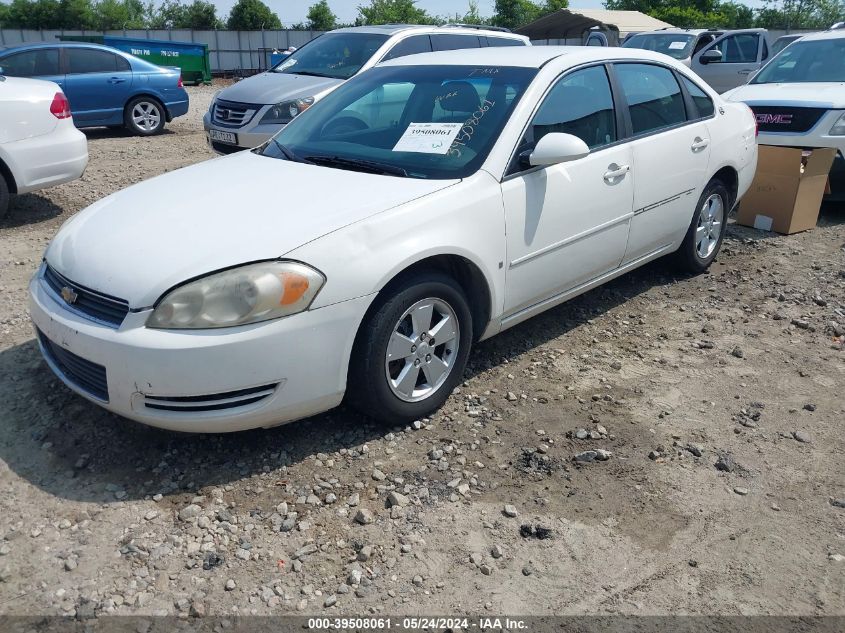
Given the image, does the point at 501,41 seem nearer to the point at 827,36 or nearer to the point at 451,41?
the point at 451,41

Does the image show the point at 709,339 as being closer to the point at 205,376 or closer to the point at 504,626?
the point at 504,626

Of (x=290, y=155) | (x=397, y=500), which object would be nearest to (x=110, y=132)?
(x=290, y=155)

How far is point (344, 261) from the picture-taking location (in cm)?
310

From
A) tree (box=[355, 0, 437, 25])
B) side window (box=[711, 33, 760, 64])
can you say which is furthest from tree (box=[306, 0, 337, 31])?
side window (box=[711, 33, 760, 64])

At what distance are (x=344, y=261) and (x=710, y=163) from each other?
10.6 ft

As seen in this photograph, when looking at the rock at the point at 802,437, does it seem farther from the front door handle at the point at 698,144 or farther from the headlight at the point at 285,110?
the headlight at the point at 285,110

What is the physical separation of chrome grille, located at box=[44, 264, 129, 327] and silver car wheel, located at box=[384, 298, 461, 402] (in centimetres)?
111

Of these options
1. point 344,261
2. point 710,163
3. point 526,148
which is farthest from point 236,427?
point 710,163

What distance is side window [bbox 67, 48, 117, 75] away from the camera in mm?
11406

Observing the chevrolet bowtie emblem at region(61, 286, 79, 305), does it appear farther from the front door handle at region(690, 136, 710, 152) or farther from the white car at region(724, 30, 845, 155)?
the white car at region(724, 30, 845, 155)

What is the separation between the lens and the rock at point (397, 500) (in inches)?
119

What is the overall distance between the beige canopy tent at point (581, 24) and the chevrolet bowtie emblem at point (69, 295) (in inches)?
1146

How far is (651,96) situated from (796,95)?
3592 millimetres

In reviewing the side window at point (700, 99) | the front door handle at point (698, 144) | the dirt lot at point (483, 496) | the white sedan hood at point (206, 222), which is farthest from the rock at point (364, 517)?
the side window at point (700, 99)
